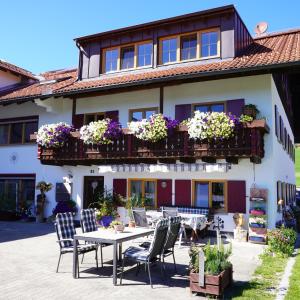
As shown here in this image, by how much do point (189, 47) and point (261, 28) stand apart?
21.2 feet

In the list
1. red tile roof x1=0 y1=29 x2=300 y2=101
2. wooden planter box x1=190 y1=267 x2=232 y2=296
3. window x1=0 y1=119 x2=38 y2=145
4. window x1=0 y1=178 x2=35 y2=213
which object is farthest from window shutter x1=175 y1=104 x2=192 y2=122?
wooden planter box x1=190 y1=267 x2=232 y2=296

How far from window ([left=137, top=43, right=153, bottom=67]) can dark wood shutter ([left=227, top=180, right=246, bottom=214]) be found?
20.9 ft

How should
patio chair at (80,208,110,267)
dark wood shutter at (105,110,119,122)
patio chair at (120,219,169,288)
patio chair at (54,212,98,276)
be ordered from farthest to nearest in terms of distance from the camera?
dark wood shutter at (105,110,119,122)
patio chair at (80,208,110,267)
patio chair at (54,212,98,276)
patio chair at (120,219,169,288)

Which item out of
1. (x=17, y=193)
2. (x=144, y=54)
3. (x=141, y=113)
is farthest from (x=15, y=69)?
(x=141, y=113)

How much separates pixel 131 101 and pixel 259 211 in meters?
6.89

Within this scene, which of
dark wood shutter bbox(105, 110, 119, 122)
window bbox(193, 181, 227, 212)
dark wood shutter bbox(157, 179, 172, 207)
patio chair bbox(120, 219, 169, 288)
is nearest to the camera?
patio chair bbox(120, 219, 169, 288)

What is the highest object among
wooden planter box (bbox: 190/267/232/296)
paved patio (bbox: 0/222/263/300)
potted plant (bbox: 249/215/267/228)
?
potted plant (bbox: 249/215/267/228)

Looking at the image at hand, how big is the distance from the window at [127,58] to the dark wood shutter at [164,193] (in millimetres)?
5329

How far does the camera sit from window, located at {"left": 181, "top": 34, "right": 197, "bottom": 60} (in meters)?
15.2

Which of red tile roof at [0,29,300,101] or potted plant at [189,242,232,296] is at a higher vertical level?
red tile roof at [0,29,300,101]

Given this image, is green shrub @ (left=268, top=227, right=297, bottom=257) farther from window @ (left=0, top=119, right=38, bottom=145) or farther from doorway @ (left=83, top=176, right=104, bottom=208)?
window @ (left=0, top=119, right=38, bottom=145)

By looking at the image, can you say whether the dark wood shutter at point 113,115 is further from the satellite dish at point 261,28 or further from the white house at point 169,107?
the satellite dish at point 261,28

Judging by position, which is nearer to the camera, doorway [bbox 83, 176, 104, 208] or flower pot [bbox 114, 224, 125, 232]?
flower pot [bbox 114, 224, 125, 232]

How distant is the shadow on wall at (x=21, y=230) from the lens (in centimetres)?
1276
